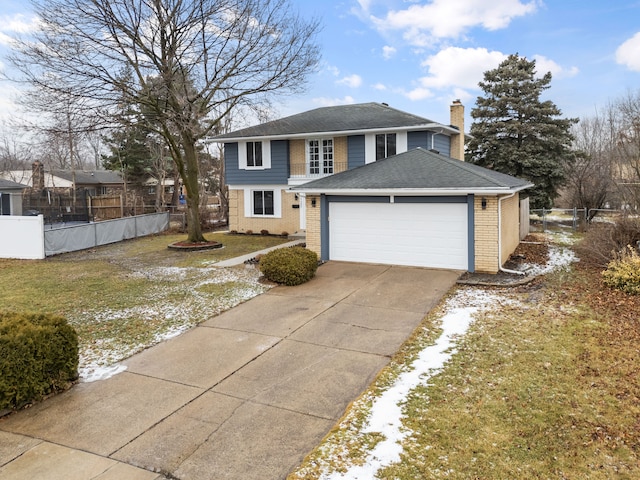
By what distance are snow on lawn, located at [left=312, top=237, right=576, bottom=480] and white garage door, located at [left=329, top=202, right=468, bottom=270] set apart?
8.20 ft

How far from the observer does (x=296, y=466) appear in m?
4.21

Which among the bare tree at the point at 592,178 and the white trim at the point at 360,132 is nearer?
the white trim at the point at 360,132

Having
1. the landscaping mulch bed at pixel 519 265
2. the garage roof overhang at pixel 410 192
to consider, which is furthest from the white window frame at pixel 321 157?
the landscaping mulch bed at pixel 519 265

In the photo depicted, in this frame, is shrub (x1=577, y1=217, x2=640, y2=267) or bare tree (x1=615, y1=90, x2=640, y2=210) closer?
shrub (x1=577, y1=217, x2=640, y2=267)

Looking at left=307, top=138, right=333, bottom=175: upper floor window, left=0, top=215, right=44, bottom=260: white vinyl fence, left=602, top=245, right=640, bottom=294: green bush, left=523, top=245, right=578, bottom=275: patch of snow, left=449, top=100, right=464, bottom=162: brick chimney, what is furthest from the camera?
left=449, top=100, right=464, bottom=162: brick chimney

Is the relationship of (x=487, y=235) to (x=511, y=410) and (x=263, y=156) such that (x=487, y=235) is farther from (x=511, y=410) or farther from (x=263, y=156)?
(x=263, y=156)

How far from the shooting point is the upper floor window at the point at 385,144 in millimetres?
20328

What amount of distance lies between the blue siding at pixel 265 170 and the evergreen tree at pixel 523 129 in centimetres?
1116

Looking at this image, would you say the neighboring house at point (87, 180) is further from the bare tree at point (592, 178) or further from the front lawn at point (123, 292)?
the bare tree at point (592, 178)

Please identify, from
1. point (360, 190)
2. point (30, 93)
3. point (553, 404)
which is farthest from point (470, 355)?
point (30, 93)

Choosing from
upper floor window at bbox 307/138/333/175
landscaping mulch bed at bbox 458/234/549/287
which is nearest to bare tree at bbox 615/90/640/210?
landscaping mulch bed at bbox 458/234/549/287

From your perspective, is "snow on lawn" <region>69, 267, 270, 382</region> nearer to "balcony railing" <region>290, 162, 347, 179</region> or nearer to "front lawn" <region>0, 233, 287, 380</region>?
"front lawn" <region>0, 233, 287, 380</region>

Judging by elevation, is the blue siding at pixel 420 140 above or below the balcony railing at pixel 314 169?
above

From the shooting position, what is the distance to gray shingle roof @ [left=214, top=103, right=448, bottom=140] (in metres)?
20.2
